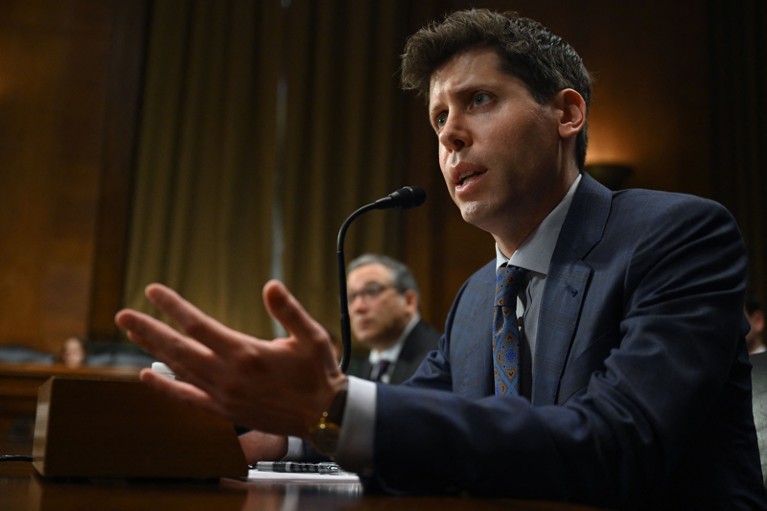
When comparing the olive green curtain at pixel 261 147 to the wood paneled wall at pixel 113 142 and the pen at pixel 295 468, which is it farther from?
the pen at pixel 295 468

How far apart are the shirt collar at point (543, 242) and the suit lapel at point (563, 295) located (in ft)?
0.21

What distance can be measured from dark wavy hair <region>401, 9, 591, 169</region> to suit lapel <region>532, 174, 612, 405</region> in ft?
0.99

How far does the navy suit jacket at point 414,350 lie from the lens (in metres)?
4.38

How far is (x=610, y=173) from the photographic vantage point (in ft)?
20.8

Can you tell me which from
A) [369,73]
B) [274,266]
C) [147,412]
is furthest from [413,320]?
[147,412]

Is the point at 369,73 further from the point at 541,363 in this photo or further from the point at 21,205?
the point at 541,363

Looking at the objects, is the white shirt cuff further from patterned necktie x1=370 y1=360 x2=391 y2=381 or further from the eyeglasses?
the eyeglasses

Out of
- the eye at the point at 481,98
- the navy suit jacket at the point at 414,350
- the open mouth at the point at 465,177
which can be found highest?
the eye at the point at 481,98

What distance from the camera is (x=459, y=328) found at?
5.94 ft

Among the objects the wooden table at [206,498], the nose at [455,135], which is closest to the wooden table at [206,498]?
the wooden table at [206,498]

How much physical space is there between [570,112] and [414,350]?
295cm

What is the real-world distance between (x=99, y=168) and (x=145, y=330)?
6023 millimetres

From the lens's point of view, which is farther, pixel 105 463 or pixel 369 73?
pixel 369 73

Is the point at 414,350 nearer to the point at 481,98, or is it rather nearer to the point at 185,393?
the point at 481,98
